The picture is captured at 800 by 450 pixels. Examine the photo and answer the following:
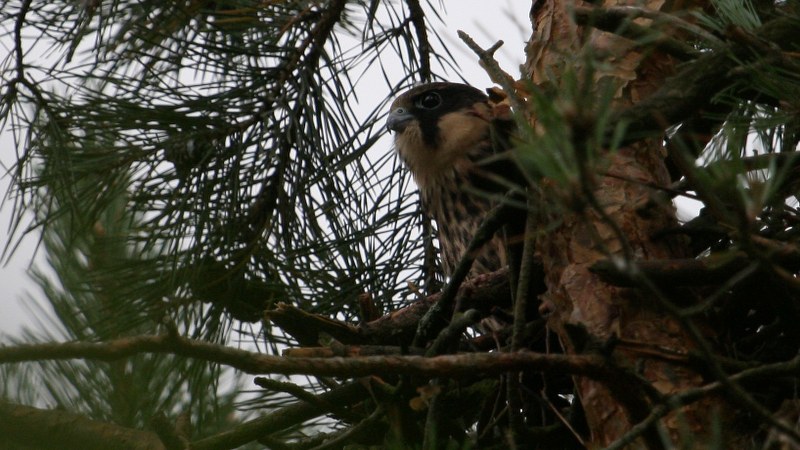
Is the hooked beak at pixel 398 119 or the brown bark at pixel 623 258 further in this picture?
the hooked beak at pixel 398 119

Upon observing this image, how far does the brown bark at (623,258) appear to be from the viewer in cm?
203

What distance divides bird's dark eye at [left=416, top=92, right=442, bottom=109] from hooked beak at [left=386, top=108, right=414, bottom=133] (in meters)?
0.06

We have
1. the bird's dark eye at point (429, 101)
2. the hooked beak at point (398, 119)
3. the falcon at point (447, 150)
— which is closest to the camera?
the falcon at point (447, 150)

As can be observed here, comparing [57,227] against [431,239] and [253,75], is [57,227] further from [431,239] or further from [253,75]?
[431,239]

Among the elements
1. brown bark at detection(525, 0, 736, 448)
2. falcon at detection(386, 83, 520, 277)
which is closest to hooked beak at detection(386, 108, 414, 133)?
falcon at detection(386, 83, 520, 277)

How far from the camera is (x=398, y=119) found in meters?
3.56

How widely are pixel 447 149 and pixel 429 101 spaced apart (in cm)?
20

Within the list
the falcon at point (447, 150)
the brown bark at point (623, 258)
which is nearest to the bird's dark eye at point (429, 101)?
the falcon at point (447, 150)

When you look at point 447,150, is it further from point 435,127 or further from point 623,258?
point 623,258

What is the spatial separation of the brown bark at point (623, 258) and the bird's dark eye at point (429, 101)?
941 mm

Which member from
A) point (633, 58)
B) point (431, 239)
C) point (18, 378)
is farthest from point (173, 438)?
point (431, 239)

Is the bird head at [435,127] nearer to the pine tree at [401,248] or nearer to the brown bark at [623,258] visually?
the pine tree at [401,248]

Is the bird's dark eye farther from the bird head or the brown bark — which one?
the brown bark

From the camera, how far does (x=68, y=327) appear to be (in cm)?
304
